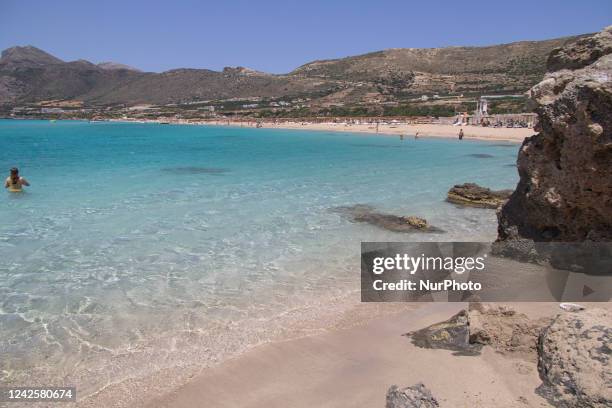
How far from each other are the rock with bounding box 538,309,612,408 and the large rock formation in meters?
2.49

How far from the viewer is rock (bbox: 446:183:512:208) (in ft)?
45.6

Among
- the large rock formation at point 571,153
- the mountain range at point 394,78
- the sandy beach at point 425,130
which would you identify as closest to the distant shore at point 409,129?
the sandy beach at point 425,130

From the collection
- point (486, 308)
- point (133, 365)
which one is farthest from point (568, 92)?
point (133, 365)

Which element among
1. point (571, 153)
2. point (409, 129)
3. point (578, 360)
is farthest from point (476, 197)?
point (409, 129)

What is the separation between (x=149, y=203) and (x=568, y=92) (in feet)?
40.2

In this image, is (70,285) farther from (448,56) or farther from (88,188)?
(448,56)

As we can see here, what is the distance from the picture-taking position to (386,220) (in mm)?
12094

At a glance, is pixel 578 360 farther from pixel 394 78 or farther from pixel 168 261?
pixel 394 78

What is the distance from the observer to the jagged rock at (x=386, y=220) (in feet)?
36.5

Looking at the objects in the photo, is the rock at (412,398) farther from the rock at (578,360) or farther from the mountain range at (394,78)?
the mountain range at (394,78)

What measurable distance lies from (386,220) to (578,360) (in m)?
8.36

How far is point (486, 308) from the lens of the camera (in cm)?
545

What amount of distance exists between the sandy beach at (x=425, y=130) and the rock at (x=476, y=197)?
96.3 ft
